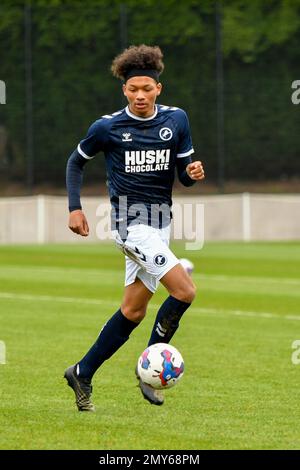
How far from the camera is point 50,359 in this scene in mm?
10609

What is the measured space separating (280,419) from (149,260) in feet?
4.24

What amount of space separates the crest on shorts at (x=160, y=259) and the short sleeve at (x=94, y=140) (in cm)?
85

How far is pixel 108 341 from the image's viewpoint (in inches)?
319

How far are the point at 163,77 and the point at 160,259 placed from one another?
73.2 feet

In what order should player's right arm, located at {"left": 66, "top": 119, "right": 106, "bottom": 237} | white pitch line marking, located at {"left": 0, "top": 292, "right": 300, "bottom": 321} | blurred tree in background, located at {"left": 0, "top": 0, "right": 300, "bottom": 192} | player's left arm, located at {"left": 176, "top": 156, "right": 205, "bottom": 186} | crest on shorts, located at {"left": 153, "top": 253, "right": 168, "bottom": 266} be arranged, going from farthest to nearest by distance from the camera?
1. blurred tree in background, located at {"left": 0, "top": 0, "right": 300, "bottom": 192}
2. white pitch line marking, located at {"left": 0, "top": 292, "right": 300, "bottom": 321}
3. player's right arm, located at {"left": 66, "top": 119, "right": 106, "bottom": 237}
4. player's left arm, located at {"left": 176, "top": 156, "right": 205, "bottom": 186}
5. crest on shorts, located at {"left": 153, "top": 253, "right": 168, "bottom": 266}

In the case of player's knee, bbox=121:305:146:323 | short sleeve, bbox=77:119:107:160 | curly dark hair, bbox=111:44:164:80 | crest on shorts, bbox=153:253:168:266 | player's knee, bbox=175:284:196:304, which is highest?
curly dark hair, bbox=111:44:164:80

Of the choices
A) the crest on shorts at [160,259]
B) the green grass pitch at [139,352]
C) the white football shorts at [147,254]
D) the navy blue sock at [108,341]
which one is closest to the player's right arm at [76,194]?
the white football shorts at [147,254]

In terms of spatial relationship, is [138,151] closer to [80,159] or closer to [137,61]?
[80,159]

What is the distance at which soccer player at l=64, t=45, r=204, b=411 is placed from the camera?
8.07 meters

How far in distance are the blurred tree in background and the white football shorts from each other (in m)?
21.4

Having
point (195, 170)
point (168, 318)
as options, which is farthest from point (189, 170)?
point (168, 318)

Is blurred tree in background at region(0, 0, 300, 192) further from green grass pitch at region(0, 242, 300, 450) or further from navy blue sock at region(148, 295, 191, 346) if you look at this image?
navy blue sock at region(148, 295, 191, 346)

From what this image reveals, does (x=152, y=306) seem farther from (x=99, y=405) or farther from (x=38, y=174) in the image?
(x=38, y=174)

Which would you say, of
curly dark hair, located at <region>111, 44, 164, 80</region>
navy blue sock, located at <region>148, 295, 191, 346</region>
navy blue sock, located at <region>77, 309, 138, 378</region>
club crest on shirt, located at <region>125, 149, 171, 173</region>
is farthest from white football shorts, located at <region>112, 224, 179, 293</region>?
curly dark hair, located at <region>111, 44, 164, 80</region>
